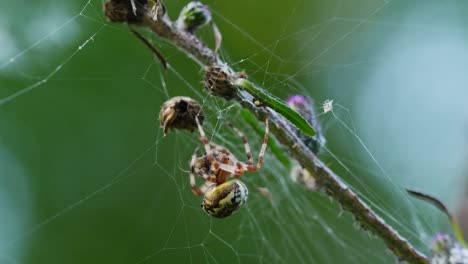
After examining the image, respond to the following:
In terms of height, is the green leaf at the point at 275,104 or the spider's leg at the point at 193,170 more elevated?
the spider's leg at the point at 193,170

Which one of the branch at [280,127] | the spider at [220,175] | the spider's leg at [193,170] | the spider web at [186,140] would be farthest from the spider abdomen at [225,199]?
the spider web at [186,140]

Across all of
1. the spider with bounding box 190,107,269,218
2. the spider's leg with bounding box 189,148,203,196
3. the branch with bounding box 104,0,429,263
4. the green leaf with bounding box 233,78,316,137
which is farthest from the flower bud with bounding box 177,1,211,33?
the spider's leg with bounding box 189,148,203,196

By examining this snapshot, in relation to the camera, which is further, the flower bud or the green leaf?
the flower bud

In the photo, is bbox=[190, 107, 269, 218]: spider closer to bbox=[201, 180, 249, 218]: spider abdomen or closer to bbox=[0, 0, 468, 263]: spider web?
bbox=[201, 180, 249, 218]: spider abdomen

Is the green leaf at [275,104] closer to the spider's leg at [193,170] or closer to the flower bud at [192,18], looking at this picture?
the flower bud at [192,18]

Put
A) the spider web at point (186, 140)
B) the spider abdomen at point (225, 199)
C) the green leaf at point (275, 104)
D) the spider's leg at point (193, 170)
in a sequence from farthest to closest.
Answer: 1. the spider web at point (186, 140)
2. the spider's leg at point (193, 170)
3. the spider abdomen at point (225, 199)
4. the green leaf at point (275, 104)

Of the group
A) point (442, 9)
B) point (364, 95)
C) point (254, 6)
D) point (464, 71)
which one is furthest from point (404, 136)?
point (254, 6)

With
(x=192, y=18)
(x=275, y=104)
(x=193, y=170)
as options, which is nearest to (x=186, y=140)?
(x=193, y=170)

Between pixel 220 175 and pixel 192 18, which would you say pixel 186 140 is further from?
pixel 192 18
